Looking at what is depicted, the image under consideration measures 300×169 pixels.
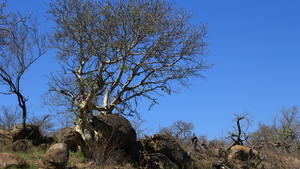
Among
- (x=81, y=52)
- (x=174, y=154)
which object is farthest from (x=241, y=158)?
(x=81, y=52)

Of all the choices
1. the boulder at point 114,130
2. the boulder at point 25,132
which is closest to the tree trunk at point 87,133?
the boulder at point 114,130

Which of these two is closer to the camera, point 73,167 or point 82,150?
point 73,167

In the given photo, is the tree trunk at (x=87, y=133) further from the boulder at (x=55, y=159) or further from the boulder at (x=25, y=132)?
the boulder at (x=25, y=132)

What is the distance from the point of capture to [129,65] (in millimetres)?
14469

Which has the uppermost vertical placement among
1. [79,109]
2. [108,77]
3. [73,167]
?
[108,77]

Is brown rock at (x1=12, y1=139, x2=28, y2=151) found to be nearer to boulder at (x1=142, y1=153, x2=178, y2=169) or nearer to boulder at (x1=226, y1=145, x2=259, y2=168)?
boulder at (x1=142, y1=153, x2=178, y2=169)

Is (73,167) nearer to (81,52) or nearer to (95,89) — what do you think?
(95,89)

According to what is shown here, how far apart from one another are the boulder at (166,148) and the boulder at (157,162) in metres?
0.32

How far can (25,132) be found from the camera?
17625 mm

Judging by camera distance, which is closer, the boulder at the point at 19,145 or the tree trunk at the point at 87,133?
the tree trunk at the point at 87,133

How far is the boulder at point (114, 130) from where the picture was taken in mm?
14273

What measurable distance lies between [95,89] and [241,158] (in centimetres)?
678

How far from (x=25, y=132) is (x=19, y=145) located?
1369 mm

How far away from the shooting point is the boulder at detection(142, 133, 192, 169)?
1413 centimetres
